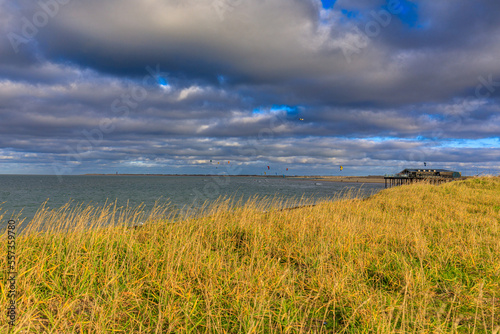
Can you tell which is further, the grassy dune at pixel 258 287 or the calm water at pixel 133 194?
the calm water at pixel 133 194

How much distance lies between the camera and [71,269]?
17.0 feet

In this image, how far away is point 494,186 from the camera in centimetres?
2708

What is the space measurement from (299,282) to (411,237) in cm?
464

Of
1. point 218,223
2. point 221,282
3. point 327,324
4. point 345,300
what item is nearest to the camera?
point 327,324

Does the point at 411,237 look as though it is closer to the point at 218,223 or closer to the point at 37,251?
the point at 218,223

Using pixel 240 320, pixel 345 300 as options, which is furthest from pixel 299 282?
pixel 240 320

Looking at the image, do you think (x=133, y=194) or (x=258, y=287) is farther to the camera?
(x=133, y=194)

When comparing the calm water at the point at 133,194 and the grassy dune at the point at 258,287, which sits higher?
the grassy dune at the point at 258,287

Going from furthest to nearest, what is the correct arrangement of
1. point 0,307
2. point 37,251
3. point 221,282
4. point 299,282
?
point 37,251, point 299,282, point 221,282, point 0,307

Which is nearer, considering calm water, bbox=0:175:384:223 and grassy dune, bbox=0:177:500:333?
grassy dune, bbox=0:177:500:333

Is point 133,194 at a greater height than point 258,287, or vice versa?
point 258,287

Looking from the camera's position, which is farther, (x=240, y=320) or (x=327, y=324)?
(x=327, y=324)

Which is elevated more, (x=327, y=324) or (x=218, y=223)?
(x=218, y=223)

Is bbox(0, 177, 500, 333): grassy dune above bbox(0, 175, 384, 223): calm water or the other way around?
above
